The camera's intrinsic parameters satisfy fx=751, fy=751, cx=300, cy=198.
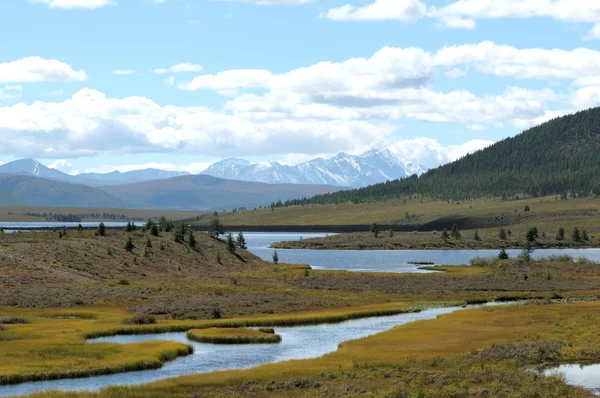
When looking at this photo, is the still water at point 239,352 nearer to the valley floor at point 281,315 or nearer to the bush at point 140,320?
the valley floor at point 281,315

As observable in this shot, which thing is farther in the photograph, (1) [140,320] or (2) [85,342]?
(1) [140,320]

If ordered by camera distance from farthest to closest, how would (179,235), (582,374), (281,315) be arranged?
(179,235) < (281,315) < (582,374)

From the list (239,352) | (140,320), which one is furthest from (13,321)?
(239,352)

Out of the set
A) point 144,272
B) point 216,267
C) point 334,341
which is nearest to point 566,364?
point 334,341

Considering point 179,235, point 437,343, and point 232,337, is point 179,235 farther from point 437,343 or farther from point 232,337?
point 437,343

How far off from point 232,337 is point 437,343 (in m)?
17.9

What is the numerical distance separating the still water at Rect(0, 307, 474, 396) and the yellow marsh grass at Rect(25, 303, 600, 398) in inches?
106

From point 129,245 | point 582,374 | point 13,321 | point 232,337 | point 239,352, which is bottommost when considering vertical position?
point 582,374

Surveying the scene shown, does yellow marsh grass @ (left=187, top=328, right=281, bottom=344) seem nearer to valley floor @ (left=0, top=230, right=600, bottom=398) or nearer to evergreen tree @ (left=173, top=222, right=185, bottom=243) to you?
valley floor @ (left=0, top=230, right=600, bottom=398)

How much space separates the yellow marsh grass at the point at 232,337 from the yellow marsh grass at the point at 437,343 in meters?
7.44

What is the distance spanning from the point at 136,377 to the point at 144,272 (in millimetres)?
78368

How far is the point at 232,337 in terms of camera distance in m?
66.5

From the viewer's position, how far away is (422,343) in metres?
62.7

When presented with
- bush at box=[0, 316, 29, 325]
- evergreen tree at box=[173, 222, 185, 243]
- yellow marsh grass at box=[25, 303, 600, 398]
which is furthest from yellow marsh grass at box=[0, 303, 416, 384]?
evergreen tree at box=[173, 222, 185, 243]
